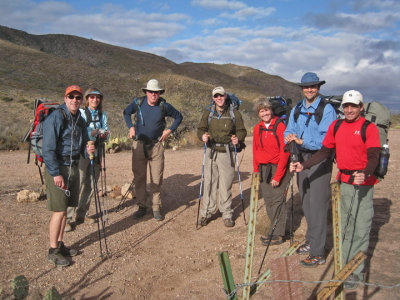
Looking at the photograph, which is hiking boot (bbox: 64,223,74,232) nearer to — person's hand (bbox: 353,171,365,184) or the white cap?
person's hand (bbox: 353,171,365,184)

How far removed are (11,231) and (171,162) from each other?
19.9 ft

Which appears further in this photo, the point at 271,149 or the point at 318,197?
the point at 271,149

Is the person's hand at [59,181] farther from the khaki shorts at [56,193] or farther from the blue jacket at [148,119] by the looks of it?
the blue jacket at [148,119]

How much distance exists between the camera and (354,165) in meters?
3.54

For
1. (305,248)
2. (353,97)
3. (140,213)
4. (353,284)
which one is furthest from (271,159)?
(140,213)

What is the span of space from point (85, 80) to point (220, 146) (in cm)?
3449

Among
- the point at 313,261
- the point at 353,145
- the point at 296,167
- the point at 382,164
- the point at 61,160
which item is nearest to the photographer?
the point at 382,164

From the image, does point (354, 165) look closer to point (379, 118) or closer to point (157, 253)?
point (379, 118)

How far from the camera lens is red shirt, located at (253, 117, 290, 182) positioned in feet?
15.4

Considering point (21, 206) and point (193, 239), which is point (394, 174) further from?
point (21, 206)

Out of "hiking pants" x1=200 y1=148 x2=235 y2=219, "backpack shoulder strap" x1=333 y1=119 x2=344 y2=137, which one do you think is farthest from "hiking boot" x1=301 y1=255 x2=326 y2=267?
"hiking pants" x1=200 y1=148 x2=235 y2=219

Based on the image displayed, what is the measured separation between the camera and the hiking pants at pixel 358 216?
11.9 feet

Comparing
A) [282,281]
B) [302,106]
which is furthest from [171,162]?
[282,281]

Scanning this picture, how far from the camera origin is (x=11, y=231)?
5.41 metres
